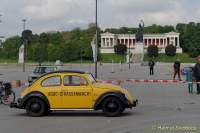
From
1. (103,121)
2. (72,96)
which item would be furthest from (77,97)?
(103,121)

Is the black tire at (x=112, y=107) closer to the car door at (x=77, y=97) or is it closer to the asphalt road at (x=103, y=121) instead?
the asphalt road at (x=103, y=121)

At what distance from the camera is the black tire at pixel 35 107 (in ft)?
51.7

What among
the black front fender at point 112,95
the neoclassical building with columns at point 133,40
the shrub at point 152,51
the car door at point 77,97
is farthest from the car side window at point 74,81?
the neoclassical building with columns at point 133,40

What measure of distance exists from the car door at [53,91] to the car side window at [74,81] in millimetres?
214

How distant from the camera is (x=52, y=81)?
52.6ft

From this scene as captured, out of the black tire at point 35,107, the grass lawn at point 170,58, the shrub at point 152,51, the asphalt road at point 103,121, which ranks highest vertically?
the shrub at point 152,51

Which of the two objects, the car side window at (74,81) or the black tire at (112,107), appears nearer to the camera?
the black tire at (112,107)

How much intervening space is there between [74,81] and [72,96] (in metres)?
0.54

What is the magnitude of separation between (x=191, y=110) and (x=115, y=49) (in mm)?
154953

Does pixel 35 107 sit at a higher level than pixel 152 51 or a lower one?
lower

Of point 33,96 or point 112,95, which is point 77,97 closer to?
point 112,95

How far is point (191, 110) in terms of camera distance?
57.3 feet

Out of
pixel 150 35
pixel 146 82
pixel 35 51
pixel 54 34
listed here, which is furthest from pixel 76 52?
pixel 146 82

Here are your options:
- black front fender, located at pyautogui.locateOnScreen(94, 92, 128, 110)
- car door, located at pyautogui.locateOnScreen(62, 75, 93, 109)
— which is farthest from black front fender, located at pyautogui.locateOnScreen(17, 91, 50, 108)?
black front fender, located at pyautogui.locateOnScreen(94, 92, 128, 110)
